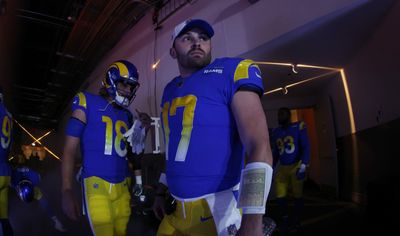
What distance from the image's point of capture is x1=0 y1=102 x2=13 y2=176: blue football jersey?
9.20ft

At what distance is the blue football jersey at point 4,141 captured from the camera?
110 inches

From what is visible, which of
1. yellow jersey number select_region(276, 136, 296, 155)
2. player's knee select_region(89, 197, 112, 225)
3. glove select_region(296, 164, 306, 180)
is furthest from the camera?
yellow jersey number select_region(276, 136, 296, 155)

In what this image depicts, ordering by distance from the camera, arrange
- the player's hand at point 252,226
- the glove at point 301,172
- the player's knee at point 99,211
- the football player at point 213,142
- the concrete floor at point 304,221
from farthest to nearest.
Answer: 1. the glove at point 301,172
2. the concrete floor at point 304,221
3. the player's knee at point 99,211
4. the football player at point 213,142
5. the player's hand at point 252,226

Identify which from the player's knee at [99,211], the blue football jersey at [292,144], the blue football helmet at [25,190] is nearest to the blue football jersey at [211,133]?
the player's knee at [99,211]

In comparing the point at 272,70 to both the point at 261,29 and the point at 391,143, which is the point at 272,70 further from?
the point at 391,143

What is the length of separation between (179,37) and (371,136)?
5.37 m

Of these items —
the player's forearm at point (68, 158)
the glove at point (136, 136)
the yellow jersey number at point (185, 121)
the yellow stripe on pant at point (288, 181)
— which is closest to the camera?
the yellow jersey number at point (185, 121)

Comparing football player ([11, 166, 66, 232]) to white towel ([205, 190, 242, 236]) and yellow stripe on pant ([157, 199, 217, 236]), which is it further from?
white towel ([205, 190, 242, 236])

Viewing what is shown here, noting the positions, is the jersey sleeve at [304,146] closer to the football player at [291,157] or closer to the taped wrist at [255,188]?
the football player at [291,157]

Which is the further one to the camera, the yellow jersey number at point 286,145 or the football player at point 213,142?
the yellow jersey number at point 286,145

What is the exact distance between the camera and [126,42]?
7.63m

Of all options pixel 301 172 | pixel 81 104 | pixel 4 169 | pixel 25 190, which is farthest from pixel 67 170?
pixel 301 172

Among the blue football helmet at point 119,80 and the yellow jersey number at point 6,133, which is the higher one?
the blue football helmet at point 119,80

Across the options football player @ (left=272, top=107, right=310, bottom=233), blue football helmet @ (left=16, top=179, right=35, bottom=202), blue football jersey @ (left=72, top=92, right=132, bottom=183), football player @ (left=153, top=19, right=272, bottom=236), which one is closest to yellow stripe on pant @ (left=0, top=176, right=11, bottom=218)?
blue football helmet @ (left=16, top=179, right=35, bottom=202)
